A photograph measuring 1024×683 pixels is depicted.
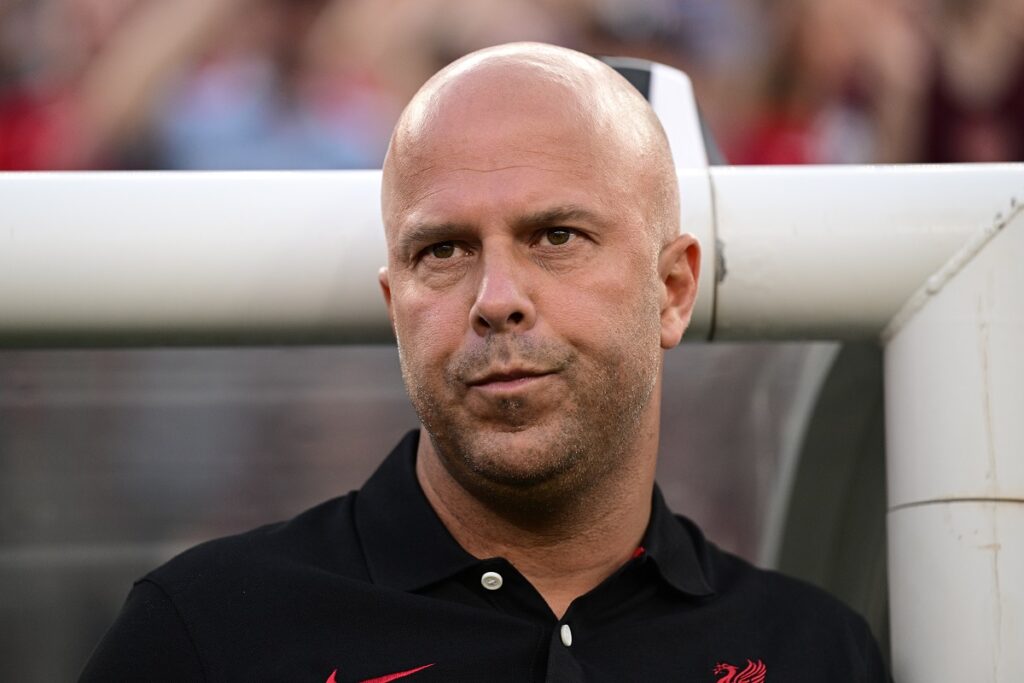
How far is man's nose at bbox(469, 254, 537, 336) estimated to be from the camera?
1.10 meters

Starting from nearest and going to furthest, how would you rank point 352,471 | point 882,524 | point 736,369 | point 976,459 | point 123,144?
point 976,459 < point 882,524 < point 736,369 < point 352,471 < point 123,144

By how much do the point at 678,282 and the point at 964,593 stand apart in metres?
0.39

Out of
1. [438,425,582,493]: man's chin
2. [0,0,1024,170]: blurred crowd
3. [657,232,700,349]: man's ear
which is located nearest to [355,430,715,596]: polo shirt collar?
[438,425,582,493]: man's chin

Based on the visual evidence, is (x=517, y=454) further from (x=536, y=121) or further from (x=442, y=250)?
(x=536, y=121)

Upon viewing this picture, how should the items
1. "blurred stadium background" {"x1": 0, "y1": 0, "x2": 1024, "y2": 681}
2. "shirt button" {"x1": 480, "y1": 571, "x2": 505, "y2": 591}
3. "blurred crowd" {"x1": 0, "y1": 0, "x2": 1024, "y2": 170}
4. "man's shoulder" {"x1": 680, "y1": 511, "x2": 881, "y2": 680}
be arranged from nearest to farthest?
"shirt button" {"x1": 480, "y1": 571, "x2": 505, "y2": 591} → "man's shoulder" {"x1": 680, "y1": 511, "x2": 881, "y2": 680} → "blurred stadium background" {"x1": 0, "y1": 0, "x2": 1024, "y2": 681} → "blurred crowd" {"x1": 0, "y1": 0, "x2": 1024, "y2": 170}

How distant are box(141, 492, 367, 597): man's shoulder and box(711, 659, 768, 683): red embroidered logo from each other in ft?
1.16

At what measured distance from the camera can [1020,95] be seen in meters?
3.36

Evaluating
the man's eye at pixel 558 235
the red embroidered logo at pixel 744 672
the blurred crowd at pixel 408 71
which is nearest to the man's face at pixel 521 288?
the man's eye at pixel 558 235

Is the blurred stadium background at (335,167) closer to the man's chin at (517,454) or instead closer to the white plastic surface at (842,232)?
the white plastic surface at (842,232)

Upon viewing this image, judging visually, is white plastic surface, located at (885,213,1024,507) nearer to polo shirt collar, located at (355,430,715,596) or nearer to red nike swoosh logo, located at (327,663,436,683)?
polo shirt collar, located at (355,430,715,596)

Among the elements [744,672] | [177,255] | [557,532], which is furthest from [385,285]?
[744,672]

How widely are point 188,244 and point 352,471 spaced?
114cm

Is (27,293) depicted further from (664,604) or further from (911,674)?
(911,674)

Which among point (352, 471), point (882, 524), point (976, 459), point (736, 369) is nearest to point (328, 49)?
point (352, 471)
